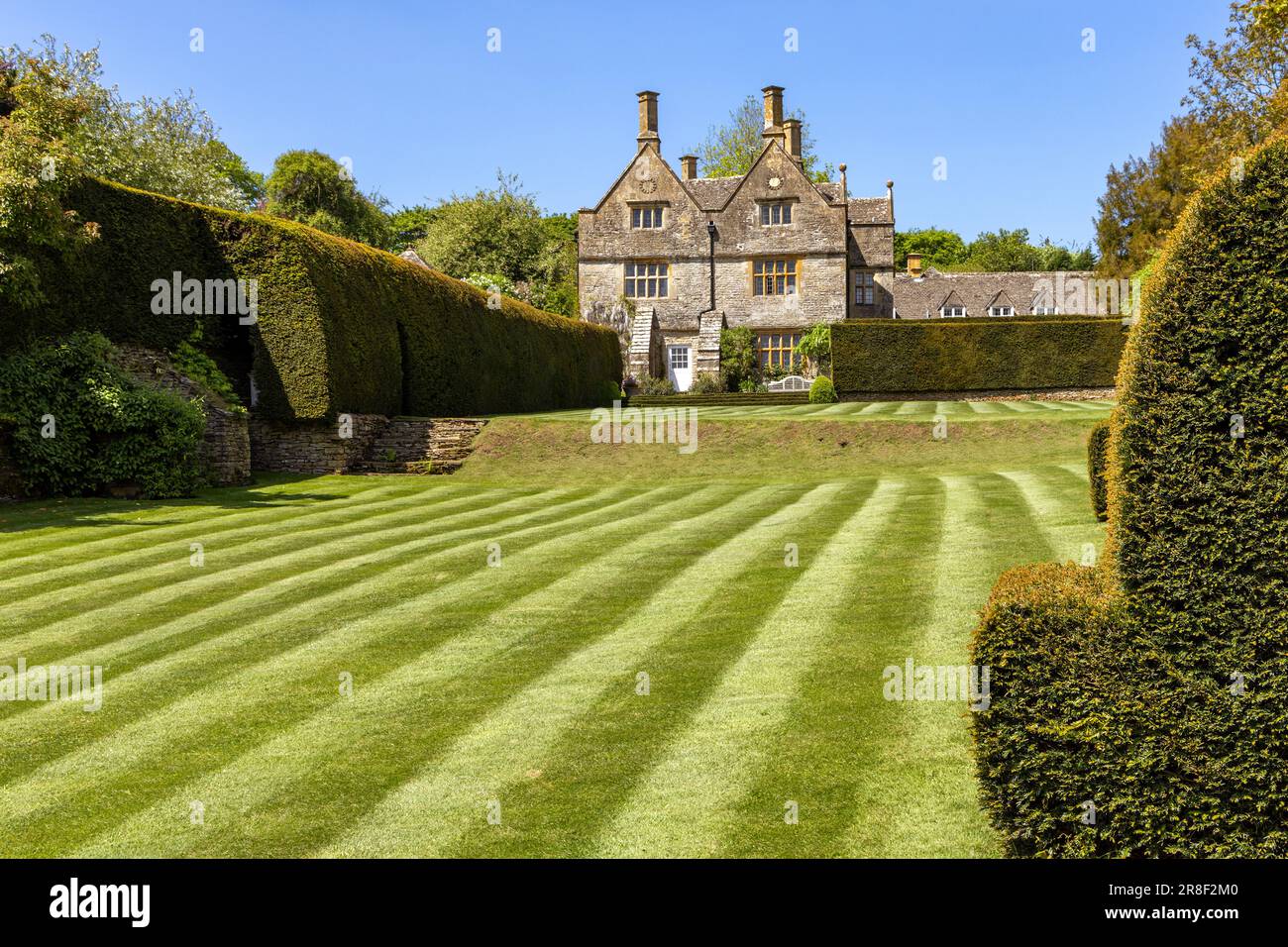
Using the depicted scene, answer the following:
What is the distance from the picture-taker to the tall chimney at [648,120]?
183 ft

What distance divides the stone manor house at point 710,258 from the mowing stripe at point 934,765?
43.5 meters

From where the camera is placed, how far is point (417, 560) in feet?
41.9

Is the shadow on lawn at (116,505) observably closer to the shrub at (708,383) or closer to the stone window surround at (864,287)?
the shrub at (708,383)

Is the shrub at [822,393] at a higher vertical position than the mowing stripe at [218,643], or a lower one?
higher

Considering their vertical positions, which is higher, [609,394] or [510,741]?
[609,394]

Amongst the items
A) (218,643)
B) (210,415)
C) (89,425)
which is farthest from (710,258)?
(218,643)

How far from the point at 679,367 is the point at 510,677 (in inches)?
1927

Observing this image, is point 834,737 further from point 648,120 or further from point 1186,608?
point 648,120

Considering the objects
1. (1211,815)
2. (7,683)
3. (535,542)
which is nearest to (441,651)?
(7,683)

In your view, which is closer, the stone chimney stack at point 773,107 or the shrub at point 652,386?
the shrub at point 652,386

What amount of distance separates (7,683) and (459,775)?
431cm

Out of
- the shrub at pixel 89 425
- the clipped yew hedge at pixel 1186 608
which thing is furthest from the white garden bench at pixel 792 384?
the clipped yew hedge at pixel 1186 608

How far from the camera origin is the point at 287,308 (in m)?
24.0
